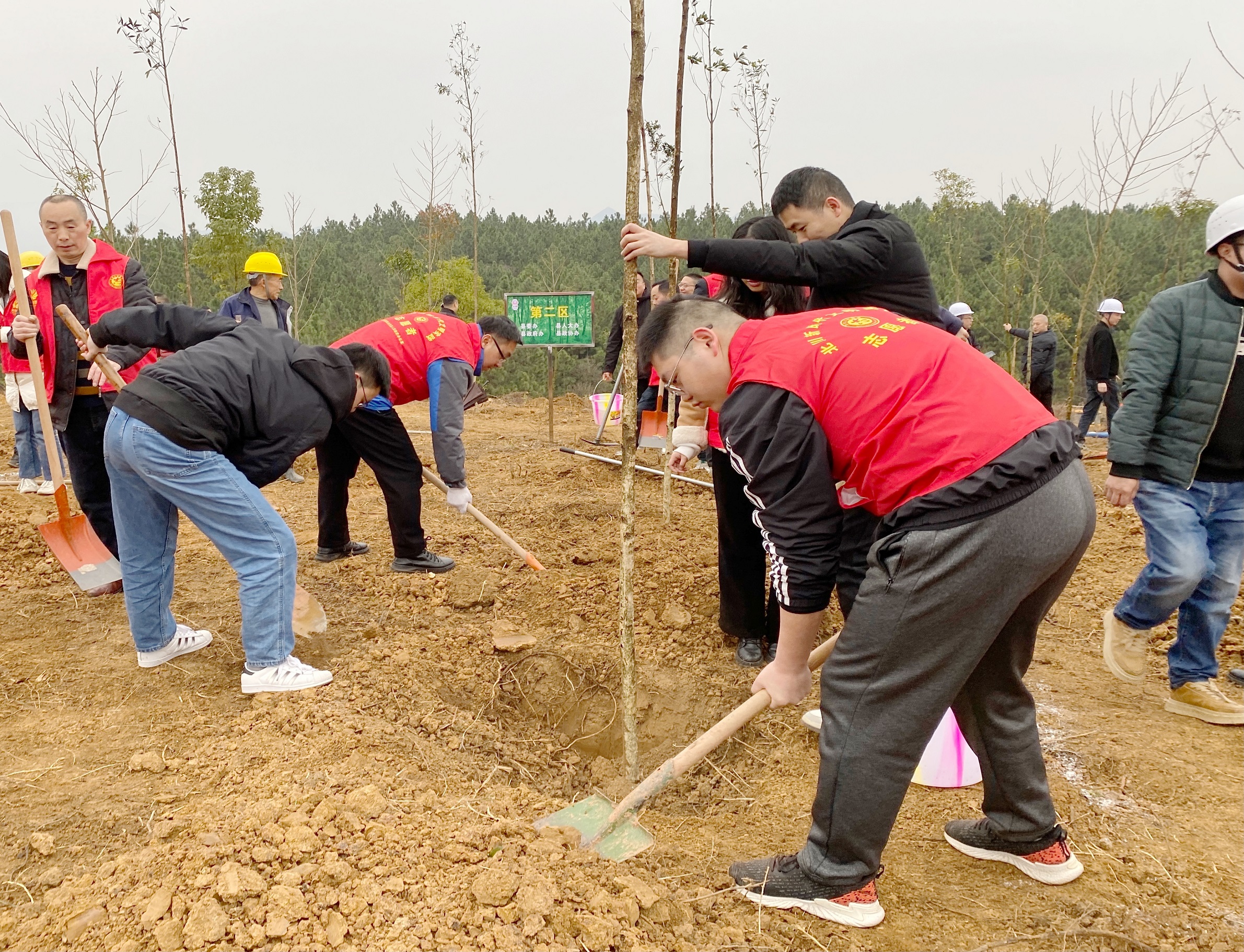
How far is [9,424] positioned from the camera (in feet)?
34.8

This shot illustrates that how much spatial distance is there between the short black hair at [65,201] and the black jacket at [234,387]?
105 centimetres

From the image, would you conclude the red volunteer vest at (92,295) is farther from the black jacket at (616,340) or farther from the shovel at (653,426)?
the shovel at (653,426)

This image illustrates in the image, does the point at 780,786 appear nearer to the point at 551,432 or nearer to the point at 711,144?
the point at 711,144

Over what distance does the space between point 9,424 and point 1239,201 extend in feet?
42.2

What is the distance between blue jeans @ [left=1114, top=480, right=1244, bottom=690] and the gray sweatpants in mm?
1315

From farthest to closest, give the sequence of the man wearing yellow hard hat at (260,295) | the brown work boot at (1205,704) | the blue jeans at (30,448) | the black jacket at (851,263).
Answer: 1. the man wearing yellow hard hat at (260,295)
2. the blue jeans at (30,448)
3. the brown work boot at (1205,704)
4. the black jacket at (851,263)

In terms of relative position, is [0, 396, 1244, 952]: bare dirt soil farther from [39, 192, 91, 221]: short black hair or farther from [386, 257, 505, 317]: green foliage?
[386, 257, 505, 317]: green foliage

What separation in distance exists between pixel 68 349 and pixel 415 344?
166 cm

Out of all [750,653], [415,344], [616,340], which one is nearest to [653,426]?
[616,340]

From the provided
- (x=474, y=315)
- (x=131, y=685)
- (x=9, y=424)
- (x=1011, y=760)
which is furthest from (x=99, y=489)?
(x=474, y=315)

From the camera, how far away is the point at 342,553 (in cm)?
499

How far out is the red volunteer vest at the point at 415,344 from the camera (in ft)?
14.5

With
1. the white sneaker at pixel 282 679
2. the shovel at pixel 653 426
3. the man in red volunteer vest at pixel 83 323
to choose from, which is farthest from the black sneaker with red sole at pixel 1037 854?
the shovel at pixel 653 426

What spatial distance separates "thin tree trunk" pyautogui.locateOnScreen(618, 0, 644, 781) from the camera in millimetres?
2396
